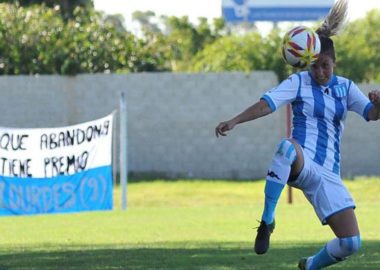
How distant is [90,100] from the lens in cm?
3200

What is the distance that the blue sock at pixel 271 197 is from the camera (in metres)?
9.43

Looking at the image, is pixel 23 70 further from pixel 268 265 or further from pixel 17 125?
pixel 268 265

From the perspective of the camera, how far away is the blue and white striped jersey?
31.2 feet

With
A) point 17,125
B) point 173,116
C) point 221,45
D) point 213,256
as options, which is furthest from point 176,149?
point 213,256

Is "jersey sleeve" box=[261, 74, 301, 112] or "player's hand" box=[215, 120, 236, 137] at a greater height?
"jersey sleeve" box=[261, 74, 301, 112]

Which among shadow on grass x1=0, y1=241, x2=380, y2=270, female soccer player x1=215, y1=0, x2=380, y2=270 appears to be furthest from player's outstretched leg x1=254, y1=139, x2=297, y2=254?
shadow on grass x1=0, y1=241, x2=380, y2=270

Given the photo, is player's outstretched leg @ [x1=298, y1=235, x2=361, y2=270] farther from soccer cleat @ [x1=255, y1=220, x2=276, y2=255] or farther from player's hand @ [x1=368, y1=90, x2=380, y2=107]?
player's hand @ [x1=368, y1=90, x2=380, y2=107]

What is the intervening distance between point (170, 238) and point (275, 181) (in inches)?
286

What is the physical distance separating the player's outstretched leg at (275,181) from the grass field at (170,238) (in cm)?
194

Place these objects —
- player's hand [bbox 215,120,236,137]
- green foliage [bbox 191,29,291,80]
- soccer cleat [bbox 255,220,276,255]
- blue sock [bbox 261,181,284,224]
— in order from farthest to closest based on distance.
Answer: green foliage [bbox 191,29,291,80] → soccer cleat [bbox 255,220,276,255] → blue sock [bbox 261,181,284,224] → player's hand [bbox 215,120,236,137]

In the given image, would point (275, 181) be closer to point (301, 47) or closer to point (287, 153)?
point (287, 153)

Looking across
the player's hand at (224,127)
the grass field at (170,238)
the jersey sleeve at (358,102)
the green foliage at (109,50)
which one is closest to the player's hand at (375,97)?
the jersey sleeve at (358,102)

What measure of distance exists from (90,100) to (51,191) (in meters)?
9.57

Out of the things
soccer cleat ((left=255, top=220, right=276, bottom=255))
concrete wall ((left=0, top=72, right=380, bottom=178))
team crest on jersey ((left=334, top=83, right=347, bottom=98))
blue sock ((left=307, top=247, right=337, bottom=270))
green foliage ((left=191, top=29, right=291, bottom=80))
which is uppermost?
team crest on jersey ((left=334, top=83, right=347, bottom=98))
